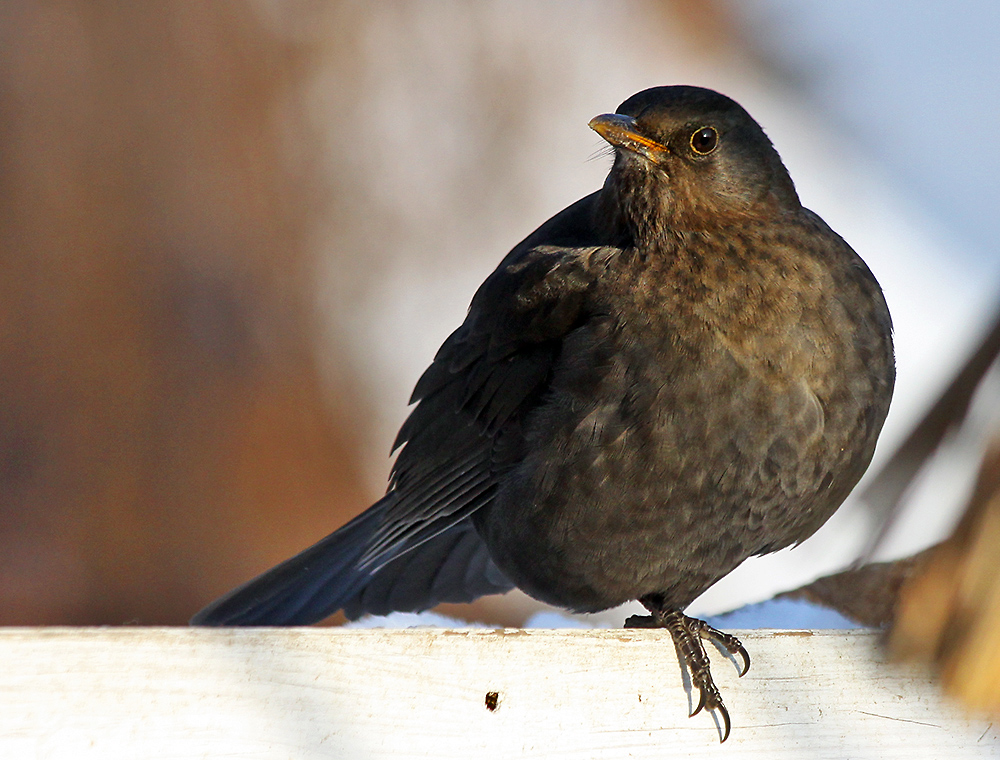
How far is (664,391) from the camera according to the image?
8.62ft

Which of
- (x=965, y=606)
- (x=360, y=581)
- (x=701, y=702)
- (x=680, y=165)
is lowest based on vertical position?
(x=360, y=581)

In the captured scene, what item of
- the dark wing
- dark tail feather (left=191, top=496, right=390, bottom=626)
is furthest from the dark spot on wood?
dark tail feather (left=191, top=496, right=390, bottom=626)

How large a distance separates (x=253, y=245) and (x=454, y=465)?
7.54 ft

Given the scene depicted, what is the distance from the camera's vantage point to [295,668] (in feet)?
6.95

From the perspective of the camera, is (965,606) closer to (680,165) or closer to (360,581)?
(680,165)

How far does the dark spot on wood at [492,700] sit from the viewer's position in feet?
7.15

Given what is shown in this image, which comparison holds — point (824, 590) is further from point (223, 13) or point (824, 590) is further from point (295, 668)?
point (223, 13)

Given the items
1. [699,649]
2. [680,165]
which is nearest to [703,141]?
[680,165]

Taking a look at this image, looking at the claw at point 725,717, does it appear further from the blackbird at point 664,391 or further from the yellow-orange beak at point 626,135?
the yellow-orange beak at point 626,135

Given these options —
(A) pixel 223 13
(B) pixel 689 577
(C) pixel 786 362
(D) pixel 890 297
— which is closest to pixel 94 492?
(A) pixel 223 13

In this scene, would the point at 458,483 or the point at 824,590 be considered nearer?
the point at 458,483

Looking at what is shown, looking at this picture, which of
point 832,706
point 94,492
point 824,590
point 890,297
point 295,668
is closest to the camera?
point 295,668

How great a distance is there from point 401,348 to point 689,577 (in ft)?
9.44

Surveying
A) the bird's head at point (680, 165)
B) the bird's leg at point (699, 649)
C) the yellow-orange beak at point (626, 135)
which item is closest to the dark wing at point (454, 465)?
the bird's head at point (680, 165)
